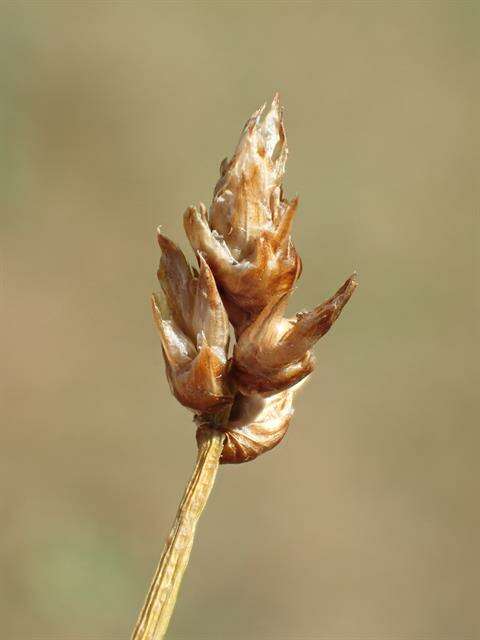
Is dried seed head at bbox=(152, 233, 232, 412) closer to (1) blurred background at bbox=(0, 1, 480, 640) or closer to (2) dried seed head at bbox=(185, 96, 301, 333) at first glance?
(2) dried seed head at bbox=(185, 96, 301, 333)

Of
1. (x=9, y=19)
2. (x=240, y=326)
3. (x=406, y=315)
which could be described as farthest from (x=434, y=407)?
(x=240, y=326)

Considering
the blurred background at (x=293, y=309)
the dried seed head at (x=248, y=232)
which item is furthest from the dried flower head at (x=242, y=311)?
the blurred background at (x=293, y=309)

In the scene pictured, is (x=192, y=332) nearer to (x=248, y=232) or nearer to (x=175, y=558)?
(x=248, y=232)

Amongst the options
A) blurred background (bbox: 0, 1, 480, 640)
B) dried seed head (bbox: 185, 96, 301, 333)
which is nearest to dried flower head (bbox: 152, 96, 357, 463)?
dried seed head (bbox: 185, 96, 301, 333)

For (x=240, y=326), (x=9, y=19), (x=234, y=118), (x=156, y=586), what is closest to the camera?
(x=156, y=586)

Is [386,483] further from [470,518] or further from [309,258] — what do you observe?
[309,258]

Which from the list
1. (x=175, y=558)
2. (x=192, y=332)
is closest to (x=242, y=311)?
(x=192, y=332)

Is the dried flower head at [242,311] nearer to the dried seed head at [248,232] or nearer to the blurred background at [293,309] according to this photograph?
the dried seed head at [248,232]
